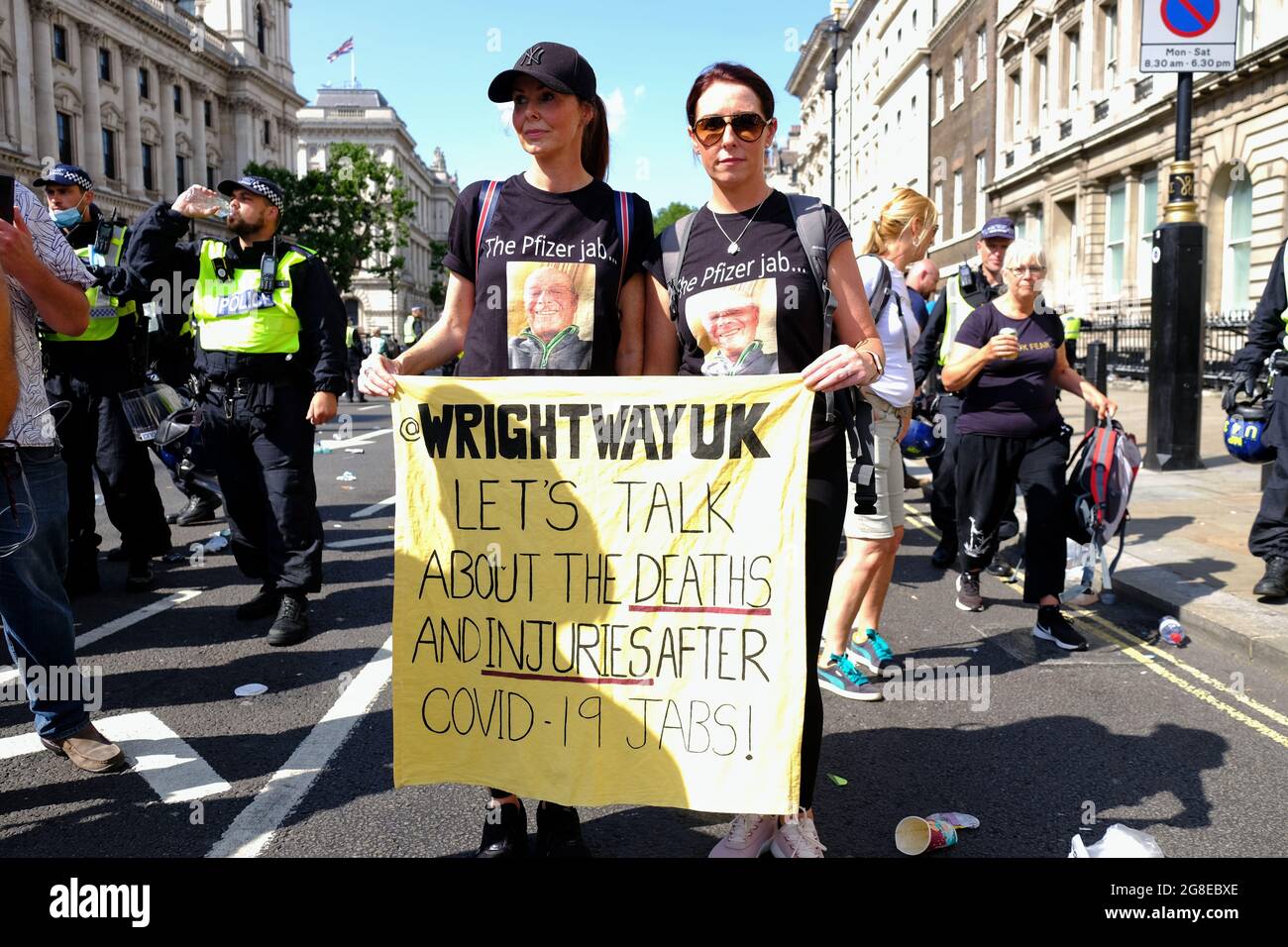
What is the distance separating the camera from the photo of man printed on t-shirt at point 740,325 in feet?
9.11

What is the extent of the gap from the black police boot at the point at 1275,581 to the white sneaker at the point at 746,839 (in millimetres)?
4045

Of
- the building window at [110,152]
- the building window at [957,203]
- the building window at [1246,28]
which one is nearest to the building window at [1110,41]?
the building window at [1246,28]

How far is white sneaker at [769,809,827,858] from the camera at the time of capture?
282 centimetres

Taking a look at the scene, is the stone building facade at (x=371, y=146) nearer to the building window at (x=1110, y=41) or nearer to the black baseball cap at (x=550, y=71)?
the building window at (x=1110, y=41)

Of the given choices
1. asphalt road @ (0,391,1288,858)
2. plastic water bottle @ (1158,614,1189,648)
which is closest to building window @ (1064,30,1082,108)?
plastic water bottle @ (1158,614,1189,648)

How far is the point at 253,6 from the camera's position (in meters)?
Answer: 76.3

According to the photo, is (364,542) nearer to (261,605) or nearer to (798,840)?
(261,605)

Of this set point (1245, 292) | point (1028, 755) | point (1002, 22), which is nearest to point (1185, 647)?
point (1028, 755)

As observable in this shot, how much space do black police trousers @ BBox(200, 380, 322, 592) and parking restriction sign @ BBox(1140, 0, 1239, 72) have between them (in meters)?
8.59

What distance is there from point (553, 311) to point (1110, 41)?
29.6 m

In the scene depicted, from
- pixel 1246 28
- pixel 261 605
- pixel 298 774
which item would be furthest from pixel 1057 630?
pixel 1246 28
